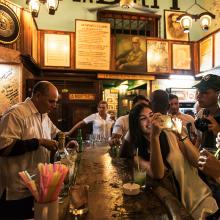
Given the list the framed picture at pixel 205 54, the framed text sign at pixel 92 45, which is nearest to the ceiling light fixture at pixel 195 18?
the framed picture at pixel 205 54

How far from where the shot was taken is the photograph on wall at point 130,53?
6.61m

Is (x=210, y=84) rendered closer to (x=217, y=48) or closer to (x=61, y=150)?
(x=61, y=150)

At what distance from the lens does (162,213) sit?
1147 mm

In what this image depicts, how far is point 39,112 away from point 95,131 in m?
2.60

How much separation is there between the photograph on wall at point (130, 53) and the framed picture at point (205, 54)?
168 cm

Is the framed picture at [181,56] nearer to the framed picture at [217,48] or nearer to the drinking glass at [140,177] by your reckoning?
the framed picture at [217,48]

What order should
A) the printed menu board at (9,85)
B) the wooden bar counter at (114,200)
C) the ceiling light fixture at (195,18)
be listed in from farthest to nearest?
the ceiling light fixture at (195,18)
the printed menu board at (9,85)
the wooden bar counter at (114,200)

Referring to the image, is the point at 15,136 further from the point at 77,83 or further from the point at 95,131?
the point at 77,83

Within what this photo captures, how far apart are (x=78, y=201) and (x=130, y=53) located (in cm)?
586

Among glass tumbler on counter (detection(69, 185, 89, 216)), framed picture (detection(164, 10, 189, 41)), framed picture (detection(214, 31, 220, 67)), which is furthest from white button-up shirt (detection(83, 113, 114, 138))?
framed picture (detection(164, 10, 189, 41))

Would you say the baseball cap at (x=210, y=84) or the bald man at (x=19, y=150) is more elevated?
the baseball cap at (x=210, y=84)

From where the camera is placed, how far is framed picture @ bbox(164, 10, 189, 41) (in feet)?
24.0

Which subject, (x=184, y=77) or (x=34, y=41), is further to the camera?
(x=184, y=77)

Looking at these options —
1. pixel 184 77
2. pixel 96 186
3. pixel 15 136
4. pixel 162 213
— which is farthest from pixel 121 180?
pixel 184 77
